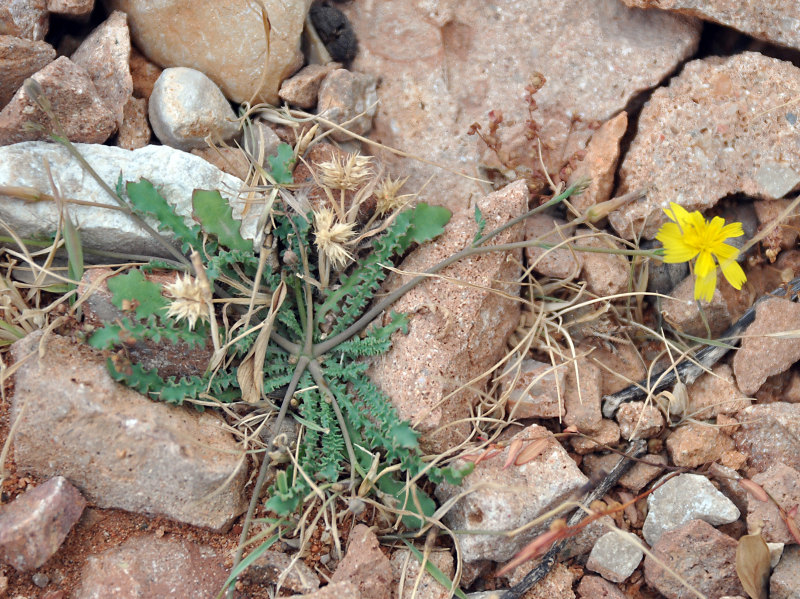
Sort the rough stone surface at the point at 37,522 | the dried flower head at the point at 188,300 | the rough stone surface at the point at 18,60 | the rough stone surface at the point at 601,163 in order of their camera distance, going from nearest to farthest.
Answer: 1. the rough stone surface at the point at 37,522
2. the dried flower head at the point at 188,300
3. the rough stone surface at the point at 18,60
4. the rough stone surface at the point at 601,163

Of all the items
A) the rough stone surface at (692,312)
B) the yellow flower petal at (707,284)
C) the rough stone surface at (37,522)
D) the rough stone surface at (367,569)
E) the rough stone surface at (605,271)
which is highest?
the yellow flower petal at (707,284)

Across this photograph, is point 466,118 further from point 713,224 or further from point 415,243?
point 713,224

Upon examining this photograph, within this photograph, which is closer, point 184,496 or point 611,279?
point 184,496

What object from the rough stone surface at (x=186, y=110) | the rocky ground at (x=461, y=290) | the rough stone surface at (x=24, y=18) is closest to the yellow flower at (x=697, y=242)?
the rocky ground at (x=461, y=290)

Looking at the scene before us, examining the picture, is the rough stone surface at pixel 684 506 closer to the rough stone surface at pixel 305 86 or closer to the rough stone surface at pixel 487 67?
the rough stone surface at pixel 487 67

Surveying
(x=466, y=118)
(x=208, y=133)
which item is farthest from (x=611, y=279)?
(x=208, y=133)

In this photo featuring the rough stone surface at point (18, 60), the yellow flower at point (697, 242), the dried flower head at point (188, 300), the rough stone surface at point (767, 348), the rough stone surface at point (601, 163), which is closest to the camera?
the dried flower head at point (188, 300)

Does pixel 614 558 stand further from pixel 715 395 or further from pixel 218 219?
pixel 218 219
